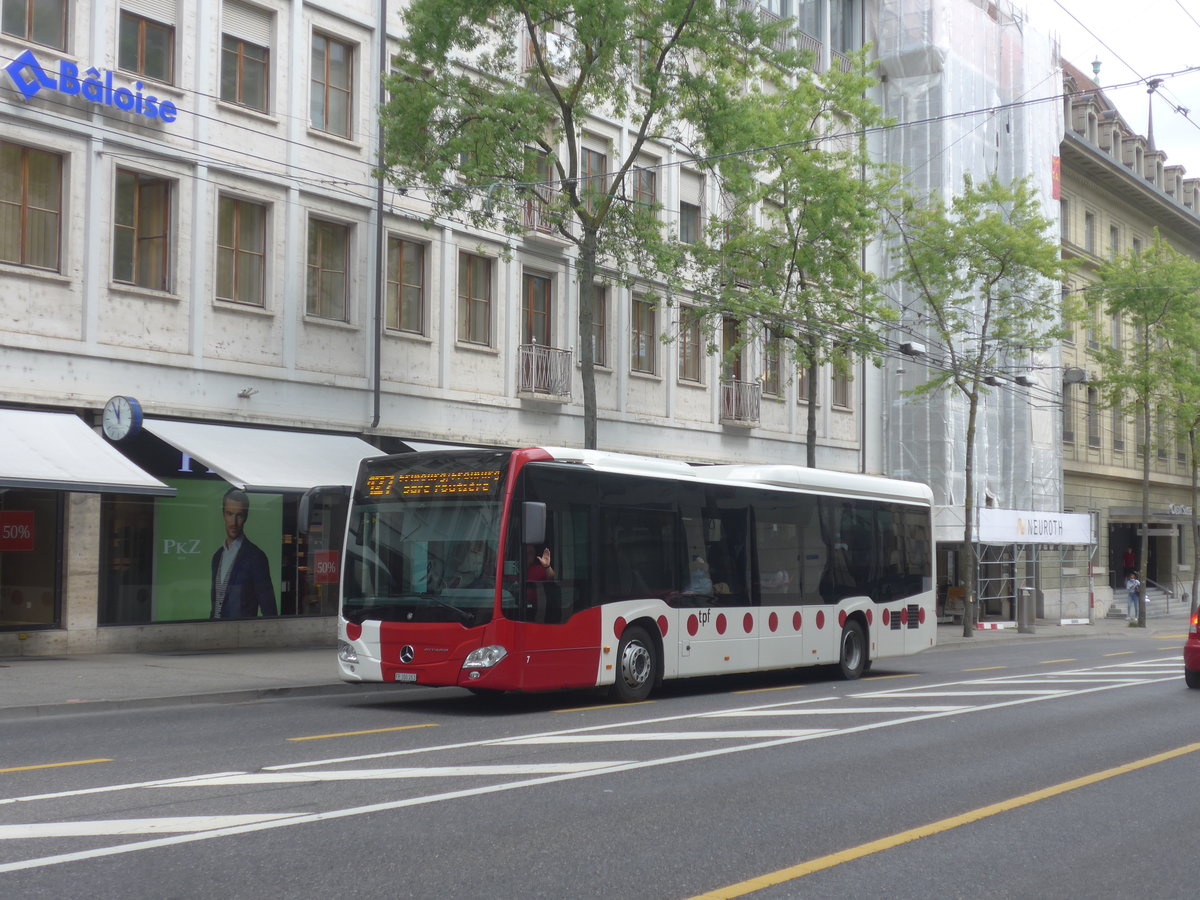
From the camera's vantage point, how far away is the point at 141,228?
869 inches

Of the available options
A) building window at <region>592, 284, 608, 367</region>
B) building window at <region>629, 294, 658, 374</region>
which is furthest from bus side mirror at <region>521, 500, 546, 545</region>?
building window at <region>629, 294, 658, 374</region>

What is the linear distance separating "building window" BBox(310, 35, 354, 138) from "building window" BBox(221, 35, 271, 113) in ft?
3.46

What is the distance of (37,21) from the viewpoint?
67.1ft

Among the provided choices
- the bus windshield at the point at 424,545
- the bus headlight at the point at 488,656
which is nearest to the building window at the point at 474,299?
the bus windshield at the point at 424,545

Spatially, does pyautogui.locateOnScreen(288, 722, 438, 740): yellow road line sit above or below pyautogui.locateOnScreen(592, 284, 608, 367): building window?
below

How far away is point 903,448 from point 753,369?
27.2 feet

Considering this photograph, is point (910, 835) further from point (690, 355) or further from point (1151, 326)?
point (1151, 326)

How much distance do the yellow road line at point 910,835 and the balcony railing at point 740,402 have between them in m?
24.0

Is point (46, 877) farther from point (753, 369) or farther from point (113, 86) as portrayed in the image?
point (753, 369)

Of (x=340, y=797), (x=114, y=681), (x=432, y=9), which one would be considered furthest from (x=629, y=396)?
(x=340, y=797)

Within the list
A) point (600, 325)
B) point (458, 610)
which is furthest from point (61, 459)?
point (600, 325)

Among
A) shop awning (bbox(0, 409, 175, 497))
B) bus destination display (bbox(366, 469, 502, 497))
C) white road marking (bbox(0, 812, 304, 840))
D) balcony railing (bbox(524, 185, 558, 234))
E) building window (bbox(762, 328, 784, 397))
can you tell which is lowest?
white road marking (bbox(0, 812, 304, 840))

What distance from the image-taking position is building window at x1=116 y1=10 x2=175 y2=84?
21.7 metres

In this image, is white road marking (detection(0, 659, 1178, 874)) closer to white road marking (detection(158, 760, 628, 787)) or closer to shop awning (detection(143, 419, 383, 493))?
white road marking (detection(158, 760, 628, 787))
